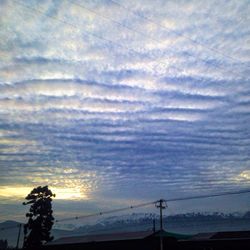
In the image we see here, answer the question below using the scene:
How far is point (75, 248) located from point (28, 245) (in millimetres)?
8125

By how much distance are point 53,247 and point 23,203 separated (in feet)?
30.6

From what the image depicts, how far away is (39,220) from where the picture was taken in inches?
2149

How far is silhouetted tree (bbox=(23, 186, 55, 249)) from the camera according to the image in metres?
53.3

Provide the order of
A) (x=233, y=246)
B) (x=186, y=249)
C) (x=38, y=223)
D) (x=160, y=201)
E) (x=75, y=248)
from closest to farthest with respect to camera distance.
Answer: (x=233, y=246)
(x=186, y=249)
(x=160, y=201)
(x=75, y=248)
(x=38, y=223)

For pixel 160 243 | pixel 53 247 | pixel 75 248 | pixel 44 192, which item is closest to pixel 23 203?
pixel 44 192

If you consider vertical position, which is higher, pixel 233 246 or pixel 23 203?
pixel 23 203

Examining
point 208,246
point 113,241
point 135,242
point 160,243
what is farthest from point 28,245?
point 208,246

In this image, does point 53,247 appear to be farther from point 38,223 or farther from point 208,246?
point 208,246

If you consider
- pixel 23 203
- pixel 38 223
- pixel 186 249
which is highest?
pixel 23 203

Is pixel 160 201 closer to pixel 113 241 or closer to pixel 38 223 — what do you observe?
pixel 113 241

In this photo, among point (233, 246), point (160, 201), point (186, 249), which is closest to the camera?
point (233, 246)

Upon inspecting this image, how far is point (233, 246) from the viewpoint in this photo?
3841cm

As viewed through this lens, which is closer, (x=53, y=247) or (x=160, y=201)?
(x=160, y=201)

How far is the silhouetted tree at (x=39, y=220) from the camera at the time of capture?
5331 cm
